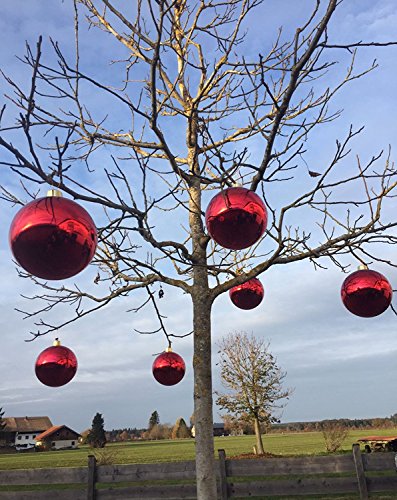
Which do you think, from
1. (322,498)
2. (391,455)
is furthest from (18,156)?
(322,498)

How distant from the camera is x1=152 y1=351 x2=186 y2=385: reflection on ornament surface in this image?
4848mm

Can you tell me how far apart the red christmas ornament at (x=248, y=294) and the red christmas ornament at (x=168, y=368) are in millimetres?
876

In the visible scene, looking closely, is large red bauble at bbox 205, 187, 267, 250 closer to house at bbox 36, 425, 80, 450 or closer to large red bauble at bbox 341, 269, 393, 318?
large red bauble at bbox 341, 269, 393, 318

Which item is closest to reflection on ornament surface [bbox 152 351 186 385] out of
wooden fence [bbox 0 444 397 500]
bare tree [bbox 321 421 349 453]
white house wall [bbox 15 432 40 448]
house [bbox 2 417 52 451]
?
wooden fence [bbox 0 444 397 500]

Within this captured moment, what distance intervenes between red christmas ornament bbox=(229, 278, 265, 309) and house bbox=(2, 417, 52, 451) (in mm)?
72478

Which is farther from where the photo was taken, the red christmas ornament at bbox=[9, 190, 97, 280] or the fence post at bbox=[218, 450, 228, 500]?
the fence post at bbox=[218, 450, 228, 500]

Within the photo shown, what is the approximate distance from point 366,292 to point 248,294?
1.70 metres

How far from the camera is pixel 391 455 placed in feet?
26.9

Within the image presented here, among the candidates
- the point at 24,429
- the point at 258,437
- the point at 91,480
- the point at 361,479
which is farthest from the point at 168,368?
the point at 24,429

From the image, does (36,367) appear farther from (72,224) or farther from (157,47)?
(157,47)

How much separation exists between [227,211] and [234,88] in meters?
3.51

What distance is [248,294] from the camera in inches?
203

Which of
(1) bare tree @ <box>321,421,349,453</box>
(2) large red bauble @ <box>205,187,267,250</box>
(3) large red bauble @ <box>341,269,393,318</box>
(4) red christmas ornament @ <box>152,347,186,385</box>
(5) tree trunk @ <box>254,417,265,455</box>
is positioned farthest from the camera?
(5) tree trunk @ <box>254,417,265,455</box>

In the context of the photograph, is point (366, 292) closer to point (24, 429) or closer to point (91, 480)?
point (91, 480)
